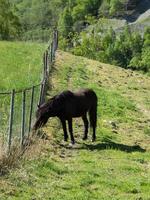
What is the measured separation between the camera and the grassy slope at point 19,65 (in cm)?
2497

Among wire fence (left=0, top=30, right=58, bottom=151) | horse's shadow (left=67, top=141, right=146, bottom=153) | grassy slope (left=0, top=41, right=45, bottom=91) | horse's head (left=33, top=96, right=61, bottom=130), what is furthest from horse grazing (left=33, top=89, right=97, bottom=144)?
grassy slope (left=0, top=41, right=45, bottom=91)

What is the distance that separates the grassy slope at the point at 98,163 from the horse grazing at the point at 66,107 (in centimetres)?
65

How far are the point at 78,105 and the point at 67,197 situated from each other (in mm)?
6388

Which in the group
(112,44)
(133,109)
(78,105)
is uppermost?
(78,105)

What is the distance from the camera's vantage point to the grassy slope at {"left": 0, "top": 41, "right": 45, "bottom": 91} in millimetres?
24969

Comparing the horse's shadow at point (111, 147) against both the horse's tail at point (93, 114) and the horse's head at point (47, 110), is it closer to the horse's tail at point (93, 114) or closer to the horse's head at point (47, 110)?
the horse's tail at point (93, 114)

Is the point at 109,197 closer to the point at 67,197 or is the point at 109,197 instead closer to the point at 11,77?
the point at 67,197

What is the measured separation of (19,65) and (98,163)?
58.1ft

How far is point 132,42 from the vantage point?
159 m

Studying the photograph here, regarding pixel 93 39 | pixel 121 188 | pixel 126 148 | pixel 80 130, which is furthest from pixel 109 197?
pixel 93 39

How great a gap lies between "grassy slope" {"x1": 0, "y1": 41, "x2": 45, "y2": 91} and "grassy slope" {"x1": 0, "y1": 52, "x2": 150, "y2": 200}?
1.53m

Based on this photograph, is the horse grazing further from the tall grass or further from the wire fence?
the tall grass

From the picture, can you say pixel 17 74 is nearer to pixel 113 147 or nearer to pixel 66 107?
pixel 66 107

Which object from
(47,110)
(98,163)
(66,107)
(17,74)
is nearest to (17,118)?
(47,110)
